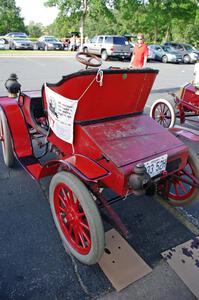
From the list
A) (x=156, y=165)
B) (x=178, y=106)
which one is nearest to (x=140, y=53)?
(x=178, y=106)

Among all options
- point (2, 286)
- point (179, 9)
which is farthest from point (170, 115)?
point (179, 9)

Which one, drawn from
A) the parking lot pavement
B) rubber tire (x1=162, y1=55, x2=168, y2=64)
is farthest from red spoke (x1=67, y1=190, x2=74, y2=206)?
rubber tire (x1=162, y1=55, x2=168, y2=64)

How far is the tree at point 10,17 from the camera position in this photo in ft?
164

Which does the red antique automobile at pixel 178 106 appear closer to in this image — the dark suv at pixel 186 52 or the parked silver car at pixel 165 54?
the parked silver car at pixel 165 54

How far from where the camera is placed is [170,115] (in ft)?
18.6

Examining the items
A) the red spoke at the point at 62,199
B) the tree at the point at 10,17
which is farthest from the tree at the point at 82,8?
the tree at the point at 10,17

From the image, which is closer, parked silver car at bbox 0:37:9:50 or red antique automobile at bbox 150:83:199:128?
red antique automobile at bbox 150:83:199:128

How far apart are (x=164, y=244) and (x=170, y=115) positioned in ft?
11.6

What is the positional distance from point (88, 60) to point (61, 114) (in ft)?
2.03

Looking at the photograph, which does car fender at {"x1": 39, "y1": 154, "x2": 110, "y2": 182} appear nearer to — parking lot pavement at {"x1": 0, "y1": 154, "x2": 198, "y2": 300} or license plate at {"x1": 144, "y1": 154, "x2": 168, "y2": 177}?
license plate at {"x1": 144, "y1": 154, "x2": 168, "y2": 177}

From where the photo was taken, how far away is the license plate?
237cm

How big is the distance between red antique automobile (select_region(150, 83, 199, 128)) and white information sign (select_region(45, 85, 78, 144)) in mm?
3434

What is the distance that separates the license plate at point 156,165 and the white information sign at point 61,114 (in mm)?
766

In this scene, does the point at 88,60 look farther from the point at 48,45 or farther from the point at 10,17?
the point at 10,17
